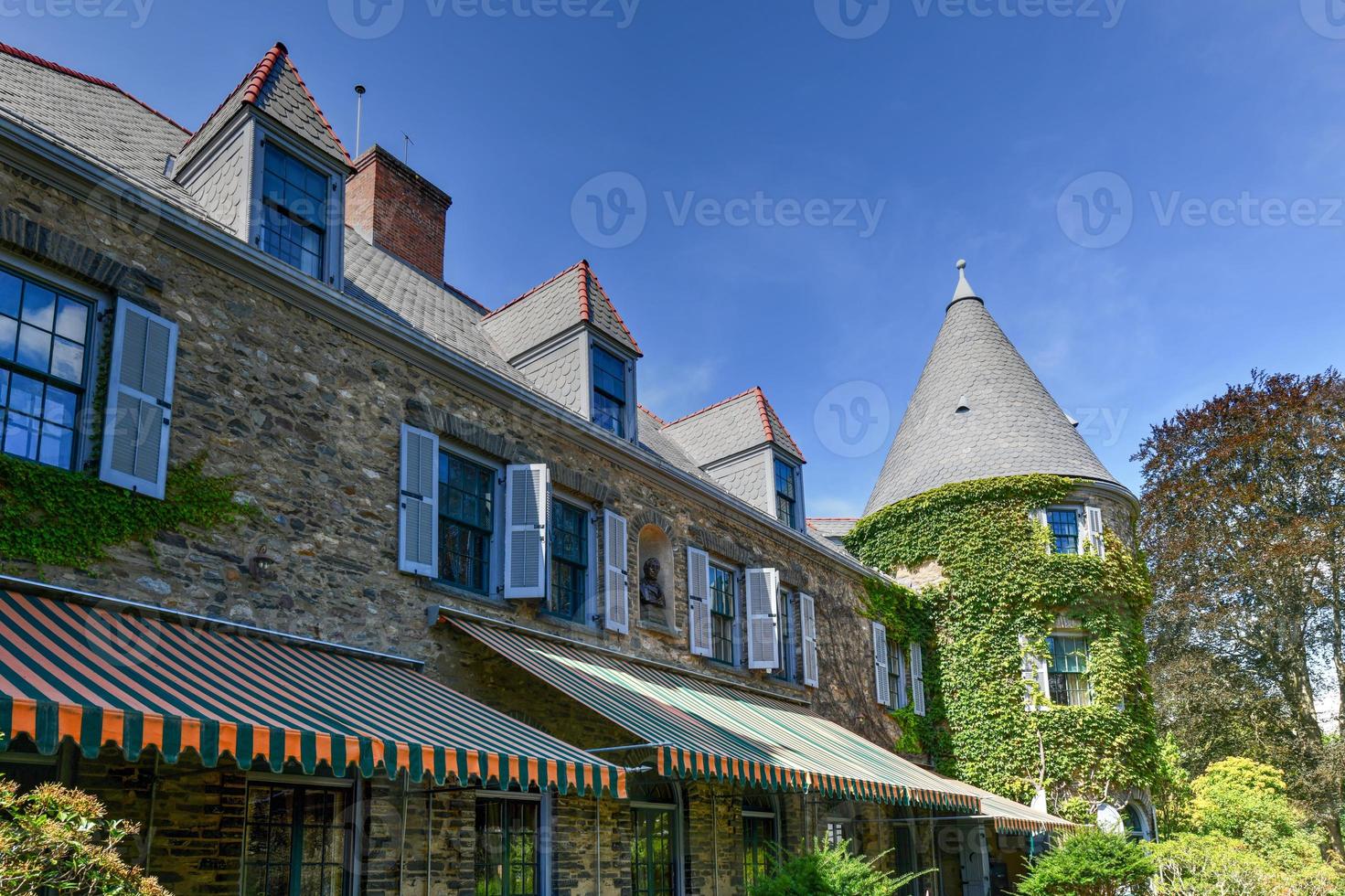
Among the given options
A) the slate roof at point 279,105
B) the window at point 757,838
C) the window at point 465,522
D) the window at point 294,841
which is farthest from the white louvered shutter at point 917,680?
the slate roof at point 279,105

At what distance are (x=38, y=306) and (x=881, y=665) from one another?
52.6 ft

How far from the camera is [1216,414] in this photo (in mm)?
28766

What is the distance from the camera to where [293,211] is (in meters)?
10.6

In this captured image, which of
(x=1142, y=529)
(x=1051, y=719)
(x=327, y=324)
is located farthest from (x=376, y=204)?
(x=1142, y=529)

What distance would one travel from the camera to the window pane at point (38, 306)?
803 cm

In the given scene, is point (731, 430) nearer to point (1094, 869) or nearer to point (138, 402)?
point (1094, 869)

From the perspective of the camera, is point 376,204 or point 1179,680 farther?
point 1179,680

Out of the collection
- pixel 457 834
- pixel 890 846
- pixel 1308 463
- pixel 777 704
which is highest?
pixel 1308 463

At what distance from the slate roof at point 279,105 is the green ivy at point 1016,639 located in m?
13.9

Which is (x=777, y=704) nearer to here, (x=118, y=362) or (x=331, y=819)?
(x=331, y=819)

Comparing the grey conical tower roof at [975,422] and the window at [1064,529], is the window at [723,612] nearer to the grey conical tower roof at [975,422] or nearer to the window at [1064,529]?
the grey conical tower roof at [975,422]

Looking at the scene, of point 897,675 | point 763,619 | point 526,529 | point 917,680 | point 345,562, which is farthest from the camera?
point 917,680

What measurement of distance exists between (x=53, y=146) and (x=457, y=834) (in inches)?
267

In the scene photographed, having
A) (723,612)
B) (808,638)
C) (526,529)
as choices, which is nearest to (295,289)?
(526,529)
